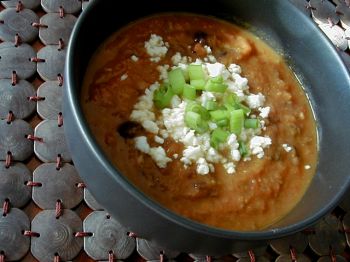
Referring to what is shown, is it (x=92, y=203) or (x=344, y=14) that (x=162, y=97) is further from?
(x=344, y=14)

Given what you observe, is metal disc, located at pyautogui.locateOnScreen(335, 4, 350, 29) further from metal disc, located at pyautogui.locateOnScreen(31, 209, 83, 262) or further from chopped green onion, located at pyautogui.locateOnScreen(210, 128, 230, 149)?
metal disc, located at pyautogui.locateOnScreen(31, 209, 83, 262)

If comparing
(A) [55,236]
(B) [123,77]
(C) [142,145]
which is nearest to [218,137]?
(C) [142,145]

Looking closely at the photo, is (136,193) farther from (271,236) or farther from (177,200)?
(271,236)

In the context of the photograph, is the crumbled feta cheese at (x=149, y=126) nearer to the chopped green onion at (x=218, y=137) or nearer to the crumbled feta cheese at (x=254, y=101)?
the chopped green onion at (x=218, y=137)

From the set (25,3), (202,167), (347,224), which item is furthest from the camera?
(25,3)

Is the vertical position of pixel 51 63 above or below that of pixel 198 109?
below

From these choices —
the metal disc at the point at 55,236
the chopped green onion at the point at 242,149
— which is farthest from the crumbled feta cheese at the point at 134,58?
the metal disc at the point at 55,236
